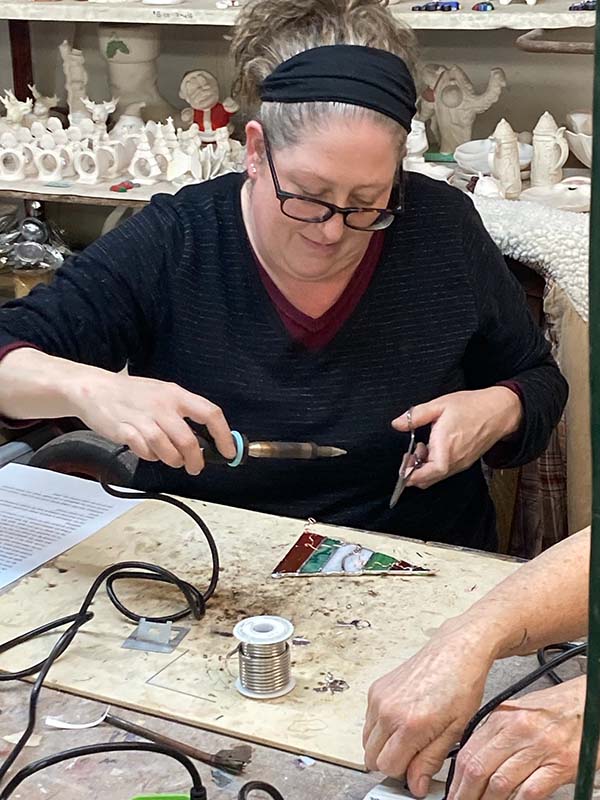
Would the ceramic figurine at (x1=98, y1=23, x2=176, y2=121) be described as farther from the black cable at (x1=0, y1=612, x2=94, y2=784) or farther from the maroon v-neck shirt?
the black cable at (x1=0, y1=612, x2=94, y2=784)

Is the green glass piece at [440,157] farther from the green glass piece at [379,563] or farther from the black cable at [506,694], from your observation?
the black cable at [506,694]

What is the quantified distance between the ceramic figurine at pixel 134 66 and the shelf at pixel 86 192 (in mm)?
365

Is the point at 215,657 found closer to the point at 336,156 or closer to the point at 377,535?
the point at 377,535

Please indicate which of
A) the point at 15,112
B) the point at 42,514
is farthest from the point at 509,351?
the point at 15,112

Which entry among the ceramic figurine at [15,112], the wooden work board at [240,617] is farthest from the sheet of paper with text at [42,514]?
the ceramic figurine at [15,112]

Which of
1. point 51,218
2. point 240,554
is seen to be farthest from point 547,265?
point 51,218

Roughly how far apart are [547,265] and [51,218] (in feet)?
6.43

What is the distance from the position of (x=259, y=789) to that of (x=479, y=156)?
173 cm

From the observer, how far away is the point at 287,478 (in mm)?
1485

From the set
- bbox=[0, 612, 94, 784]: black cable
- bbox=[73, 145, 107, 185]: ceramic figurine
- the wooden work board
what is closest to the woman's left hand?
the wooden work board

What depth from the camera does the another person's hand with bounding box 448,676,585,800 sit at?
82 centimetres

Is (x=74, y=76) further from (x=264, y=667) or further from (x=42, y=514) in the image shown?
(x=264, y=667)

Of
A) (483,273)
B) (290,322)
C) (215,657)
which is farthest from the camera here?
(483,273)

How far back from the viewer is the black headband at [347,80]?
50.5 inches
